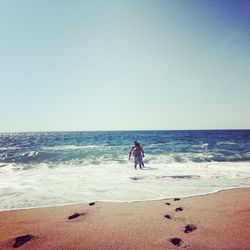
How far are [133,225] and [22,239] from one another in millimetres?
1852

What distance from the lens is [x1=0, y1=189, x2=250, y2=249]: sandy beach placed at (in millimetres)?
3824

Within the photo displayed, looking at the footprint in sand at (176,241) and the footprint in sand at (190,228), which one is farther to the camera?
the footprint in sand at (190,228)

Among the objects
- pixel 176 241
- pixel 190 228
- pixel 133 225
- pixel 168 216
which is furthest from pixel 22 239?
pixel 190 228

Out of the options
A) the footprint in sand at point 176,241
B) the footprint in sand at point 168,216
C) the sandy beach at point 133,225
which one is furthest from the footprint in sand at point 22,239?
the footprint in sand at point 168,216

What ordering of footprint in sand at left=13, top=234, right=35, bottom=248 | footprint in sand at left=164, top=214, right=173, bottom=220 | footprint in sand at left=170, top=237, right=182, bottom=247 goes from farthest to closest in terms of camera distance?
footprint in sand at left=164, top=214, right=173, bottom=220, footprint in sand at left=13, top=234, right=35, bottom=248, footprint in sand at left=170, top=237, right=182, bottom=247

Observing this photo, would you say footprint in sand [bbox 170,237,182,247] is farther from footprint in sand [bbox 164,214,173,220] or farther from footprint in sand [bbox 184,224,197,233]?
footprint in sand [bbox 164,214,173,220]

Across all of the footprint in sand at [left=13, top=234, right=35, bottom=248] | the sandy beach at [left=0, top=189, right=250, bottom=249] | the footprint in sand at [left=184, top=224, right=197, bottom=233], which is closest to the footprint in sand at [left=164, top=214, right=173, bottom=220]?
the sandy beach at [left=0, top=189, right=250, bottom=249]

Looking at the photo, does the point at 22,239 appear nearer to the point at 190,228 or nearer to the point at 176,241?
the point at 176,241

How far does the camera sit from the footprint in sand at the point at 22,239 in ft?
12.9

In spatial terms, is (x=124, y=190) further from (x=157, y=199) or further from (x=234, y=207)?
(x=234, y=207)

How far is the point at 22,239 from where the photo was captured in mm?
4105

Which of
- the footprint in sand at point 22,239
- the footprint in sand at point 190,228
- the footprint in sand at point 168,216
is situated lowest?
the footprint in sand at point 22,239

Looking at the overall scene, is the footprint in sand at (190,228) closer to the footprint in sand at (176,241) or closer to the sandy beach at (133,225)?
the sandy beach at (133,225)

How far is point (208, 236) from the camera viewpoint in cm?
398
